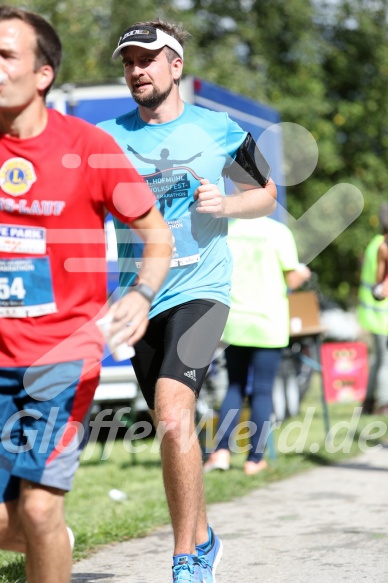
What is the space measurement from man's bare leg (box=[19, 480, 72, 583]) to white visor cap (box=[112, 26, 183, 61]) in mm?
2021

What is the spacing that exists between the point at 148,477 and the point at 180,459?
4225 millimetres

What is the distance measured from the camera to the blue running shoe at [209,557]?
14.1 ft

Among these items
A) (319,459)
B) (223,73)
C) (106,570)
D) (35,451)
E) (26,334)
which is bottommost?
(319,459)

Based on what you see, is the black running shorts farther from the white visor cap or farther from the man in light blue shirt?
the white visor cap

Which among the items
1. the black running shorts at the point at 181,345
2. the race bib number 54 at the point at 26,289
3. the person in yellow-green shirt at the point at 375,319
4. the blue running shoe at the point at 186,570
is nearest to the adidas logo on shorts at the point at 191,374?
the black running shorts at the point at 181,345

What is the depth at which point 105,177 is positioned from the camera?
3.33m

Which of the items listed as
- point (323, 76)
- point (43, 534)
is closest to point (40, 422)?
point (43, 534)

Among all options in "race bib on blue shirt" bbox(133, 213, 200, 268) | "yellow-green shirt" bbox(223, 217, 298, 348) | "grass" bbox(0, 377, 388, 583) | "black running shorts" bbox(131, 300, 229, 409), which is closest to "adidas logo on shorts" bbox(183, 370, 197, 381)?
"black running shorts" bbox(131, 300, 229, 409)

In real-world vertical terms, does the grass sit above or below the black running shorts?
below

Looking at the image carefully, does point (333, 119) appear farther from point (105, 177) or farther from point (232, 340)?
point (105, 177)

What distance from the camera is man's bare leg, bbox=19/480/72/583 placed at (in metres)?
3.21

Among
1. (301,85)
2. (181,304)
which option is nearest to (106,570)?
(181,304)

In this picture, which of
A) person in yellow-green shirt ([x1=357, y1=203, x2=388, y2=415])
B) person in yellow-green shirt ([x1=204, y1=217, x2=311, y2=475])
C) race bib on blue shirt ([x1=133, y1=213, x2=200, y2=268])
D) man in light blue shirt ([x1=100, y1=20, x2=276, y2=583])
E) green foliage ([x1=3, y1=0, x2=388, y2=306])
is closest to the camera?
man in light blue shirt ([x1=100, y1=20, x2=276, y2=583])

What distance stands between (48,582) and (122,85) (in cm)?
764
